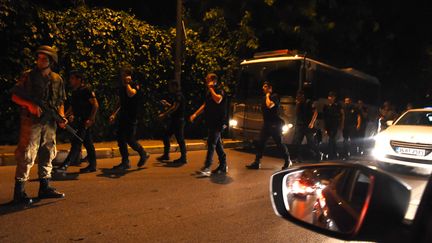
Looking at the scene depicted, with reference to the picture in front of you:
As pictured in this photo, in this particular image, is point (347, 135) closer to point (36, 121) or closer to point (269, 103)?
point (269, 103)

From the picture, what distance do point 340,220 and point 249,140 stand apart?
10058mm

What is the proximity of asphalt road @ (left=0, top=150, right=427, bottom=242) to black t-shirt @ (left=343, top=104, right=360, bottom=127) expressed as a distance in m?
4.93

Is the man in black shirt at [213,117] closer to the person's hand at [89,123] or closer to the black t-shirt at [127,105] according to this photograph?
the black t-shirt at [127,105]

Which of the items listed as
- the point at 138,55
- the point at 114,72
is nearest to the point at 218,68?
the point at 138,55

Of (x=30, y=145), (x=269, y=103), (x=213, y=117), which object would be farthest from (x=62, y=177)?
(x=269, y=103)

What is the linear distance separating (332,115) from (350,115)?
1297mm

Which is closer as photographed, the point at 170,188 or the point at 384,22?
the point at 170,188

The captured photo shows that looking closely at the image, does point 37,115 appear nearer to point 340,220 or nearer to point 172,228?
point 172,228

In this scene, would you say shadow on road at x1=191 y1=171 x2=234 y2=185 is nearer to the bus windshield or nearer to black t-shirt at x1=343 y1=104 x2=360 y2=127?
the bus windshield

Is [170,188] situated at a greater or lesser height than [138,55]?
lesser

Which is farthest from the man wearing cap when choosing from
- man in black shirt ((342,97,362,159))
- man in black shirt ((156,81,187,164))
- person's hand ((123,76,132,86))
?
man in black shirt ((342,97,362,159))

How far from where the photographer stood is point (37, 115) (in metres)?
5.03

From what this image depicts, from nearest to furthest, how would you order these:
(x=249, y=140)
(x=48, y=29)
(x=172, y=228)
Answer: (x=172, y=228), (x=48, y=29), (x=249, y=140)

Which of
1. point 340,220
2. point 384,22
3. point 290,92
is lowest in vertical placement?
point 340,220
